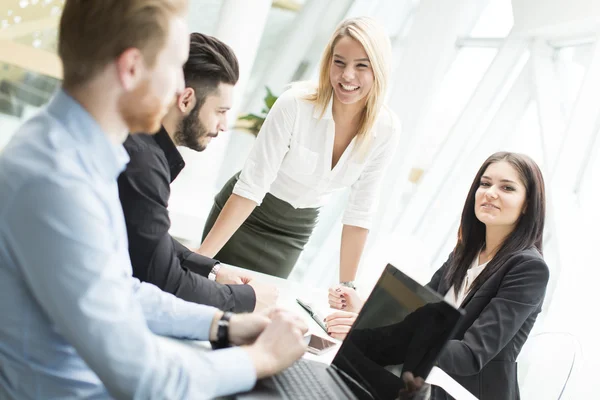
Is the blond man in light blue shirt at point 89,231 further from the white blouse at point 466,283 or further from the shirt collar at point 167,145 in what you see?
the white blouse at point 466,283

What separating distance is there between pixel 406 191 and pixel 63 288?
16.9ft

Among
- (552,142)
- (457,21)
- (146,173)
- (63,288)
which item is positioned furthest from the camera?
(457,21)

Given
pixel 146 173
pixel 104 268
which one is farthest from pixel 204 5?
pixel 104 268

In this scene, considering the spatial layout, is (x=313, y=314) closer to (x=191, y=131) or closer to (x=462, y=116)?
(x=191, y=131)

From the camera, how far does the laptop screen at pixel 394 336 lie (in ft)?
4.26

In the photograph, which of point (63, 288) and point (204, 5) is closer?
point (63, 288)

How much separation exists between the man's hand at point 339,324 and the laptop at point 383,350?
364mm

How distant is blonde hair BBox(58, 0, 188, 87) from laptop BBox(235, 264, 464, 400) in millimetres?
655

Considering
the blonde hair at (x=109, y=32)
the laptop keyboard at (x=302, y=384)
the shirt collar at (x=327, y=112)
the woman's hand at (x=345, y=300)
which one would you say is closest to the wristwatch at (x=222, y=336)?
the laptop keyboard at (x=302, y=384)

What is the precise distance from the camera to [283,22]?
30.3 feet

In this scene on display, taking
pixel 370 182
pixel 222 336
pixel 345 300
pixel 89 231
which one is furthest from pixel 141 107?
pixel 370 182

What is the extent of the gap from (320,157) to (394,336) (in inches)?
54.8

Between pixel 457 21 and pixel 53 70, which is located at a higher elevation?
pixel 457 21

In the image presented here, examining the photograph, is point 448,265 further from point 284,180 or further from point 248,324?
point 248,324
